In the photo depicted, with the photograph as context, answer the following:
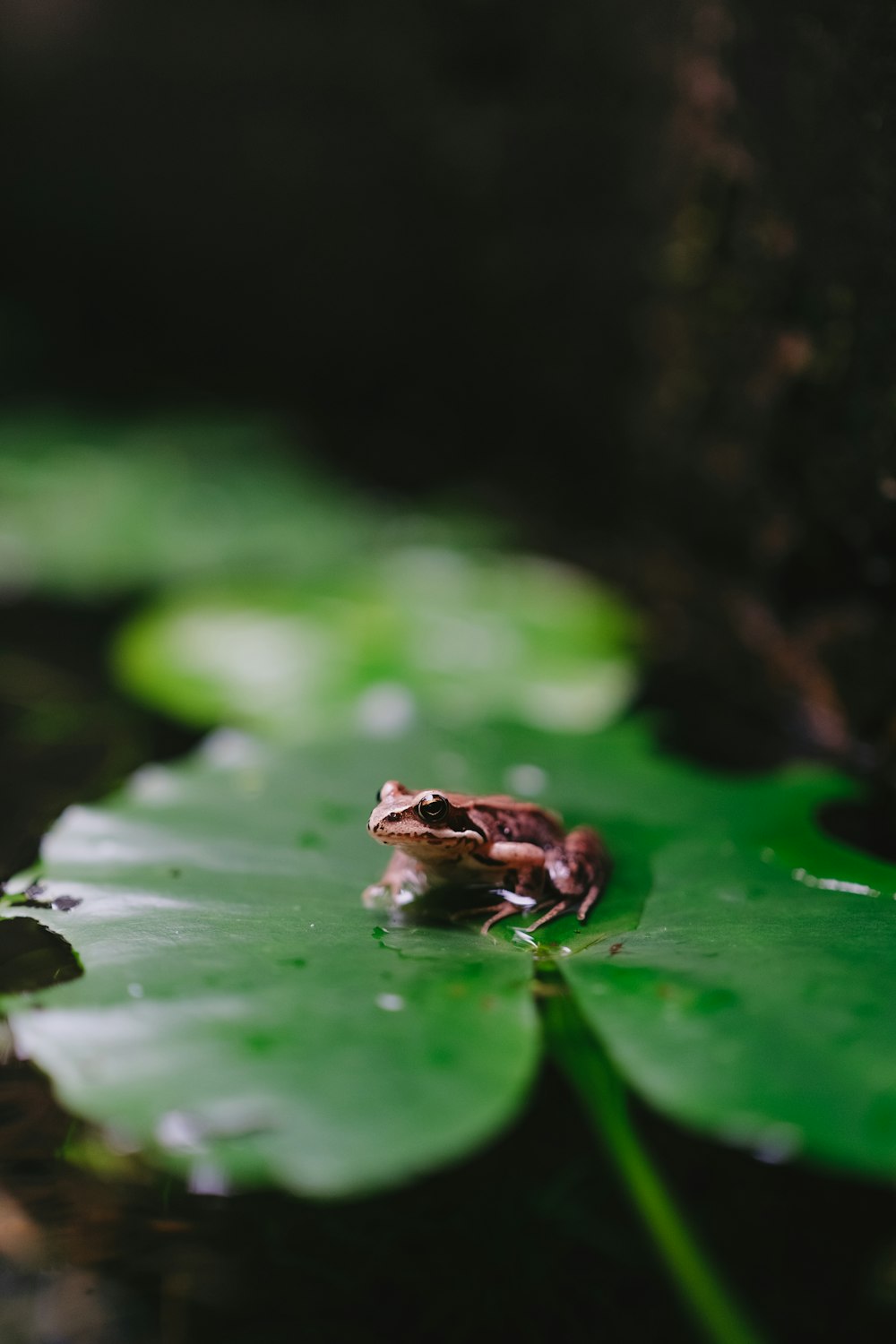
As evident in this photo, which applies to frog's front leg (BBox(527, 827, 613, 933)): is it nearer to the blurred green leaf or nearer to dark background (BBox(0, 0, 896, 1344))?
dark background (BBox(0, 0, 896, 1344))

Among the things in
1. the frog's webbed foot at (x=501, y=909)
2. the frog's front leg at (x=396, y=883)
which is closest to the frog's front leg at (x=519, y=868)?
the frog's webbed foot at (x=501, y=909)

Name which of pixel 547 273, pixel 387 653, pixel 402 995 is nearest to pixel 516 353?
pixel 547 273

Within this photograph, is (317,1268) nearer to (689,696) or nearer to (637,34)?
(689,696)

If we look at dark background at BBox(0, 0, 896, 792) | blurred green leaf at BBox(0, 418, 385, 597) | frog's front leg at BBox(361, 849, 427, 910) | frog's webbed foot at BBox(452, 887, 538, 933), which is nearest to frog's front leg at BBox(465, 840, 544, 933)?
frog's webbed foot at BBox(452, 887, 538, 933)

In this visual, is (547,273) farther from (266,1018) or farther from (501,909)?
(266,1018)

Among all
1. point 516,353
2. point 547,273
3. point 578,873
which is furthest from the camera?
point 516,353
